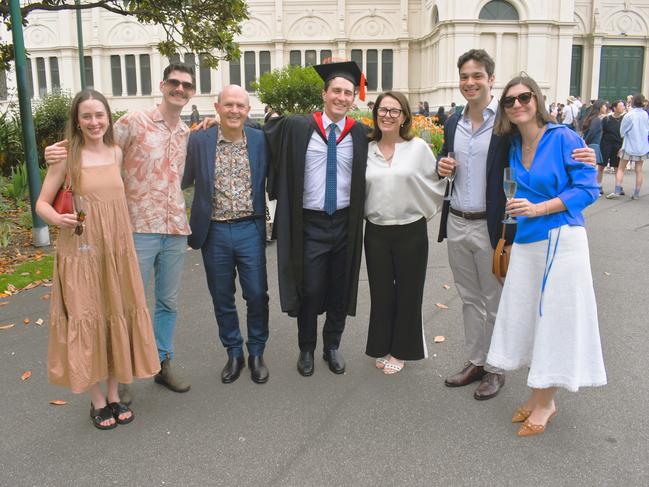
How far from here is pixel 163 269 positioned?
4.27 metres

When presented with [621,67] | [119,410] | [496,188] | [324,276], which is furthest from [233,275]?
[621,67]

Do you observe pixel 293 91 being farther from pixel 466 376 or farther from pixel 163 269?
pixel 466 376

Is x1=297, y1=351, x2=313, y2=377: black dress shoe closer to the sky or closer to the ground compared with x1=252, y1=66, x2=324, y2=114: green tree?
closer to the ground

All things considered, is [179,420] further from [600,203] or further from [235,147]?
[600,203]

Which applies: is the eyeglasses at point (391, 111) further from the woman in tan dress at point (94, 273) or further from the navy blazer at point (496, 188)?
the woman in tan dress at point (94, 273)

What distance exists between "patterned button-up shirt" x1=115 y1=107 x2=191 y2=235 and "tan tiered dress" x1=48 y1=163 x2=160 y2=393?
9.5 inches

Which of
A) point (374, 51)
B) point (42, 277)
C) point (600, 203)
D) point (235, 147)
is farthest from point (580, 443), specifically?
point (374, 51)

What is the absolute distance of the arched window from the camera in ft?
132

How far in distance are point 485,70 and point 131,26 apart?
4834 centimetres

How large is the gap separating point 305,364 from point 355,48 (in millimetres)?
45200

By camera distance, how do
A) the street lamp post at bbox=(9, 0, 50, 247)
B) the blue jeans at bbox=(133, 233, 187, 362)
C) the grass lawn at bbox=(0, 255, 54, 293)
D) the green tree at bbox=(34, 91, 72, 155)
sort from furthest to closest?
the green tree at bbox=(34, 91, 72, 155)
the street lamp post at bbox=(9, 0, 50, 247)
the grass lawn at bbox=(0, 255, 54, 293)
the blue jeans at bbox=(133, 233, 187, 362)

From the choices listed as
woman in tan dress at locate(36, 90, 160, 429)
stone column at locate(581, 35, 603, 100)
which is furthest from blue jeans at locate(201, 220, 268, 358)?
stone column at locate(581, 35, 603, 100)

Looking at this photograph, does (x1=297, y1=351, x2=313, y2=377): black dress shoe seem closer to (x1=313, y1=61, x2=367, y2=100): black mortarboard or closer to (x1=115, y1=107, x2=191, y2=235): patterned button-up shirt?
(x1=115, y1=107, x2=191, y2=235): patterned button-up shirt

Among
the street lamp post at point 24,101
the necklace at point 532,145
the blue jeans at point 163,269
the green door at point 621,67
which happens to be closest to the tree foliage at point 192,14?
the street lamp post at point 24,101
